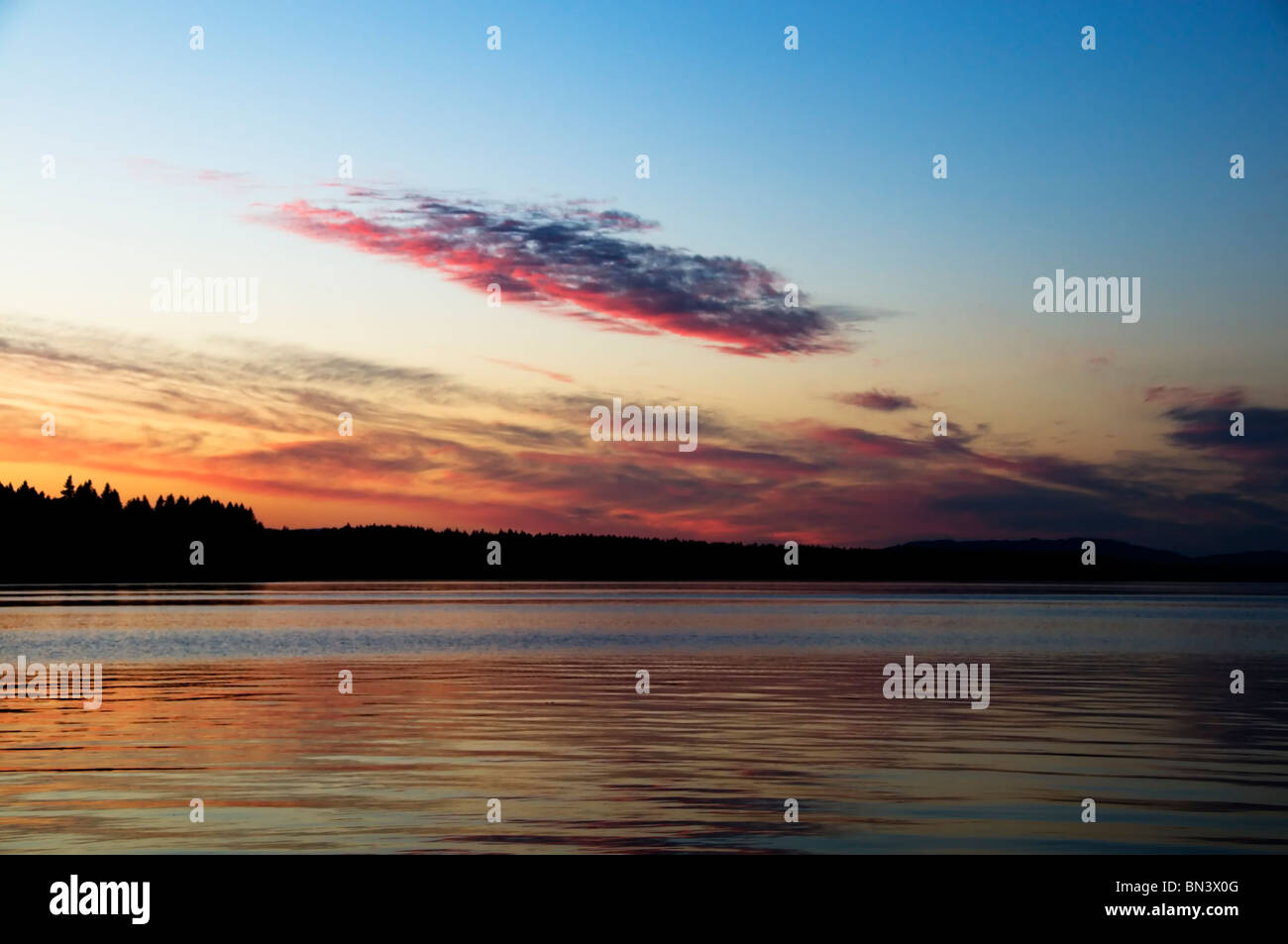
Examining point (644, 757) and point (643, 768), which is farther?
point (644, 757)

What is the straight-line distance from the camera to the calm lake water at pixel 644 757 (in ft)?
62.8

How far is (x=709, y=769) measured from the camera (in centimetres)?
2492

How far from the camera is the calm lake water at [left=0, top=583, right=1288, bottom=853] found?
19141mm

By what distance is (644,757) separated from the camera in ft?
87.4

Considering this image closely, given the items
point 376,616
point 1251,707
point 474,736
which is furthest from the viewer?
point 376,616
